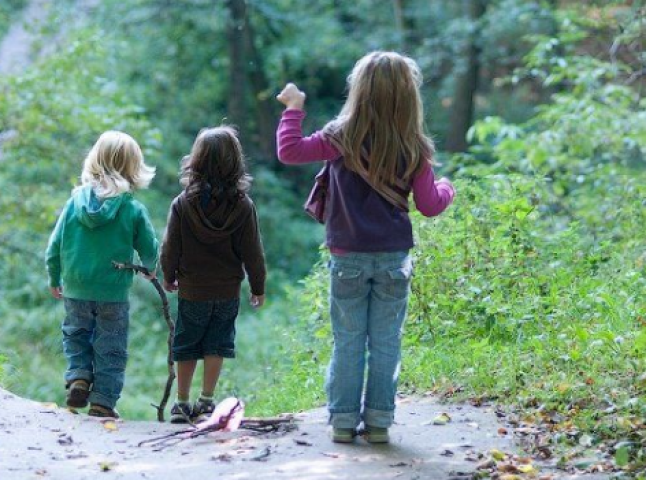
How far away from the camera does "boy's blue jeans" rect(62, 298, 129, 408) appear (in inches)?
245

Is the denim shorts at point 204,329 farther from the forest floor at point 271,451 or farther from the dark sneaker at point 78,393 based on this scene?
the dark sneaker at point 78,393

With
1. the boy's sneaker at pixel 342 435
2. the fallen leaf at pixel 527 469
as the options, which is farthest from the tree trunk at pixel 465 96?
the fallen leaf at pixel 527 469

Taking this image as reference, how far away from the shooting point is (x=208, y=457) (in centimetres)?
498

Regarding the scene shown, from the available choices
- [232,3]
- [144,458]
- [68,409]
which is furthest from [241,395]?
[232,3]

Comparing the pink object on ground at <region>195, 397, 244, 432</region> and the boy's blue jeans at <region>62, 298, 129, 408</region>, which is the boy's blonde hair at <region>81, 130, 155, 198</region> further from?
the pink object on ground at <region>195, 397, 244, 432</region>

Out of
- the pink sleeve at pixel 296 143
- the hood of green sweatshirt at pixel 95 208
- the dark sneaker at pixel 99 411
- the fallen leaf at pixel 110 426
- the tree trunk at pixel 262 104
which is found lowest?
the dark sneaker at pixel 99 411

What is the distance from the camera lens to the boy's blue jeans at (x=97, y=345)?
623 centimetres

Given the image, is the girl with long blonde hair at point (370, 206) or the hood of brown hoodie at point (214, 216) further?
the hood of brown hoodie at point (214, 216)

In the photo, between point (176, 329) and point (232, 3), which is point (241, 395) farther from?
point (232, 3)

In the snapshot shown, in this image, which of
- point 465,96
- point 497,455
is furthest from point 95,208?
point 465,96

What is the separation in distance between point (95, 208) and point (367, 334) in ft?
6.31

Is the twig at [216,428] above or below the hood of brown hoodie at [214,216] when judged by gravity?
below

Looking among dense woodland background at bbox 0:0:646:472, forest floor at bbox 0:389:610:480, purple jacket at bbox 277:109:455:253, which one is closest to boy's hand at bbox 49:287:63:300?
forest floor at bbox 0:389:610:480

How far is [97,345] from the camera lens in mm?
6281
